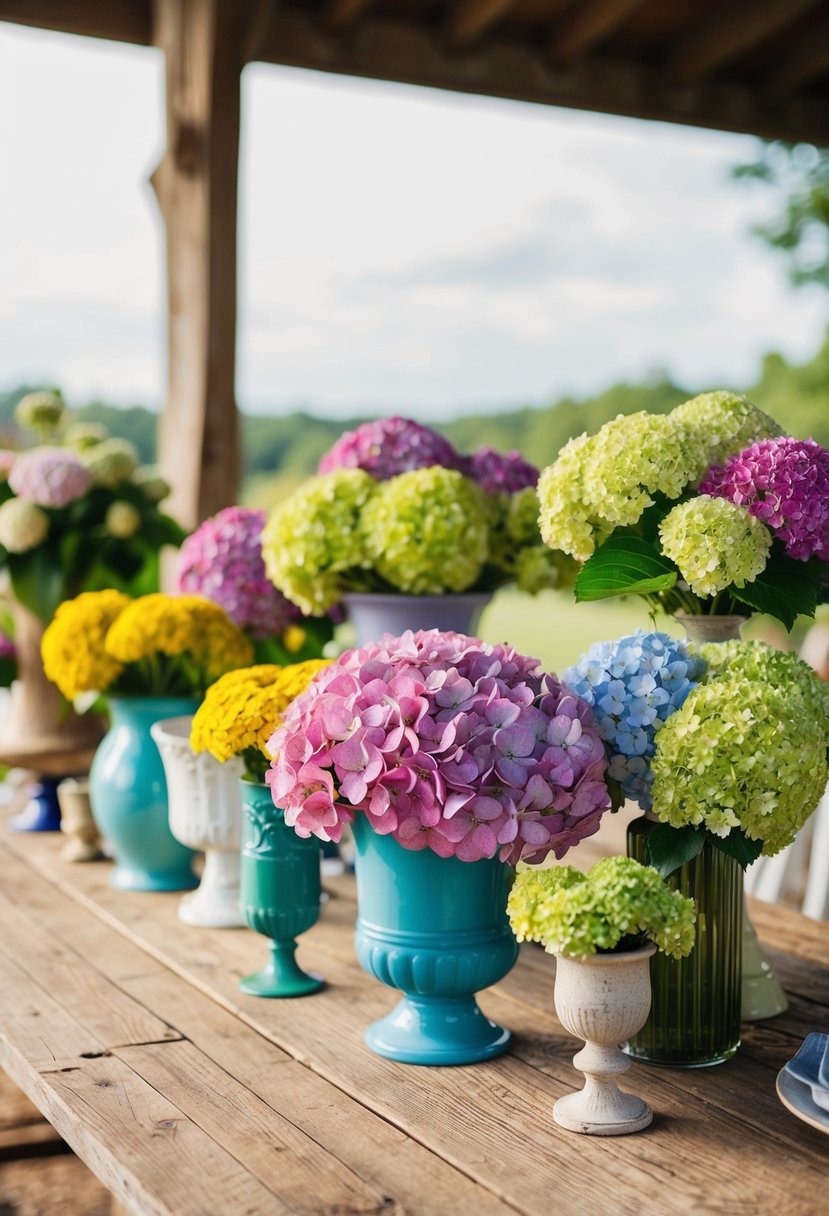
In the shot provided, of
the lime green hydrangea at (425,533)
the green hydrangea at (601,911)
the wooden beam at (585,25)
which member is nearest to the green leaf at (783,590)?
the green hydrangea at (601,911)

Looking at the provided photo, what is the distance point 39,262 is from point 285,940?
19.5 feet

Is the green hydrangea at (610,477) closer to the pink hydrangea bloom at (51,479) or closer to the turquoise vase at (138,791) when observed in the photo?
the turquoise vase at (138,791)

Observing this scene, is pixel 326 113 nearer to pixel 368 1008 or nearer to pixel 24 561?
pixel 24 561

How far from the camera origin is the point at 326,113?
8961 millimetres

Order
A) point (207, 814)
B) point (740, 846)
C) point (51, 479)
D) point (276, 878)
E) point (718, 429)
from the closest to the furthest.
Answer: point (740, 846) < point (718, 429) < point (276, 878) < point (207, 814) < point (51, 479)

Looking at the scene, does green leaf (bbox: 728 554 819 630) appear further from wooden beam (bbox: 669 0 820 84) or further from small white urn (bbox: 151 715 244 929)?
wooden beam (bbox: 669 0 820 84)

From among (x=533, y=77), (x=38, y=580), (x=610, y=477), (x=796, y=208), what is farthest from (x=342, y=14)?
(x=796, y=208)

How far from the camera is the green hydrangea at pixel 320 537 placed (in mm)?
1501

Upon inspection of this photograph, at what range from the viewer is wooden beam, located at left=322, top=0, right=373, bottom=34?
225 centimetres

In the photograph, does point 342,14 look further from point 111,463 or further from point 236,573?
point 236,573

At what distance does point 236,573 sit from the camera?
5.50 feet

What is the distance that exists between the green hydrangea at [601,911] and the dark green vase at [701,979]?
0.51 feet

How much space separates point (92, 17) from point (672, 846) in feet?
6.59

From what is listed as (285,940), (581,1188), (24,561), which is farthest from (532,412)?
(581,1188)
